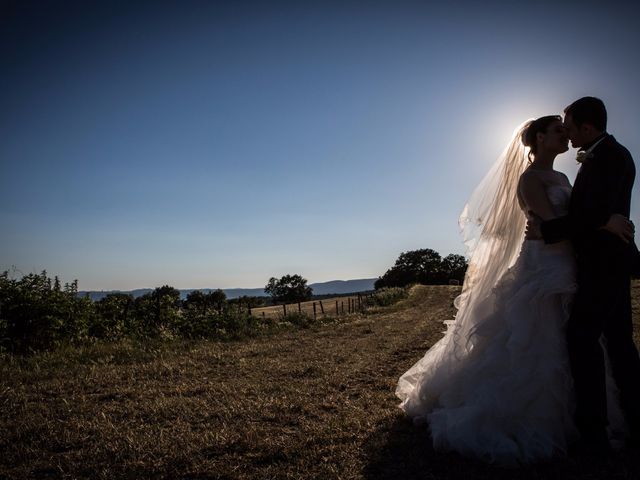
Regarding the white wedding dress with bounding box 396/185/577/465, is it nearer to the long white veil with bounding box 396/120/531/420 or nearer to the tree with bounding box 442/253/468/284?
the long white veil with bounding box 396/120/531/420

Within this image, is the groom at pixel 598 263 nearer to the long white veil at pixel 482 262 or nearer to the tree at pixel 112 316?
the long white veil at pixel 482 262

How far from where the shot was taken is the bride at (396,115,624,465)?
3252 millimetres

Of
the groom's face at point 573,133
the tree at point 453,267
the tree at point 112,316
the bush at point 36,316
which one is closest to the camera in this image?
the groom's face at point 573,133

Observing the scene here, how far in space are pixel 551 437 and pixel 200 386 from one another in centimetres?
492

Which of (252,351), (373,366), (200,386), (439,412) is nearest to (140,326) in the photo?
(252,351)

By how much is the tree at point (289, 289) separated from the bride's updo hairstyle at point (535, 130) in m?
108

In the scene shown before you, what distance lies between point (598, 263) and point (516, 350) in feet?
3.33

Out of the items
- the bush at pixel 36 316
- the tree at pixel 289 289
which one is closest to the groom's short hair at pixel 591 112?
the bush at pixel 36 316

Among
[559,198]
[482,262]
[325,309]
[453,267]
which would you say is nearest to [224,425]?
[482,262]

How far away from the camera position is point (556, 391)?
3.29m

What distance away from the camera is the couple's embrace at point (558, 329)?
3.20 metres

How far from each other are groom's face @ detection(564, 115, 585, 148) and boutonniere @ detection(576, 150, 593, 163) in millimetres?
114

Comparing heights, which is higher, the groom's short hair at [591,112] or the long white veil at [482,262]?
the groom's short hair at [591,112]

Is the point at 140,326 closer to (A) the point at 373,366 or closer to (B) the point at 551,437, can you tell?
(A) the point at 373,366
